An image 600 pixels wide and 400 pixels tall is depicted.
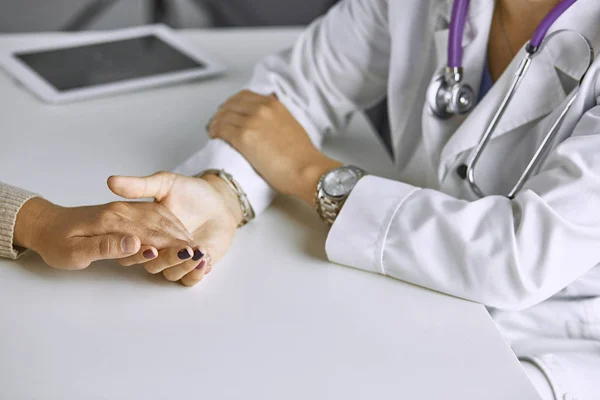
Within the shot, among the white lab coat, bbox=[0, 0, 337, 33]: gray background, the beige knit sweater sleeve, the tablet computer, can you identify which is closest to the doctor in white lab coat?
the white lab coat

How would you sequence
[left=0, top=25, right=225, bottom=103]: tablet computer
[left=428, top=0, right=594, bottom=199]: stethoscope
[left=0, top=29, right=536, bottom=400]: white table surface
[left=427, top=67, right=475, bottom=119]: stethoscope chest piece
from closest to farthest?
[left=0, top=29, right=536, bottom=400]: white table surface < [left=428, top=0, right=594, bottom=199]: stethoscope < [left=427, top=67, right=475, bottom=119]: stethoscope chest piece < [left=0, top=25, right=225, bottom=103]: tablet computer

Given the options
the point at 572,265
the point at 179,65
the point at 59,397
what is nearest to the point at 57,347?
the point at 59,397

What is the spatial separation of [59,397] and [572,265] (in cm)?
57

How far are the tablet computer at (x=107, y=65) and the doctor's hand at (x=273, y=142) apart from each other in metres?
0.29

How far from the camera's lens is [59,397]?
70cm

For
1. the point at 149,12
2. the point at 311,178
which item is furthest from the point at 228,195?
the point at 149,12

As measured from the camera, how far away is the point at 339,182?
101 cm

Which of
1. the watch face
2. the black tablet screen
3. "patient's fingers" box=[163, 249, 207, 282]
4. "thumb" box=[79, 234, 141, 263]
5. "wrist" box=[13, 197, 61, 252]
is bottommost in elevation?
the watch face

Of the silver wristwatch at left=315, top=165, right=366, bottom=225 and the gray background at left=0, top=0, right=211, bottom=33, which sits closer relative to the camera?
the silver wristwatch at left=315, top=165, right=366, bottom=225

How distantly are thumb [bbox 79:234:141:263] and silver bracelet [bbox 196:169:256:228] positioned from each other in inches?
8.5

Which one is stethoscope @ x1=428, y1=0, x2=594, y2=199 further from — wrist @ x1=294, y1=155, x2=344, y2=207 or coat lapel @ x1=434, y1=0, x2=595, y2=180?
wrist @ x1=294, y1=155, x2=344, y2=207

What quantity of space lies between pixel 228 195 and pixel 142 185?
16cm

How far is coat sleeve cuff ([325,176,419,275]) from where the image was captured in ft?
2.96

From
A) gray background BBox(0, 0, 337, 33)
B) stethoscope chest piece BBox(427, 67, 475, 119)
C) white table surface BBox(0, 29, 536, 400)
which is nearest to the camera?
white table surface BBox(0, 29, 536, 400)
